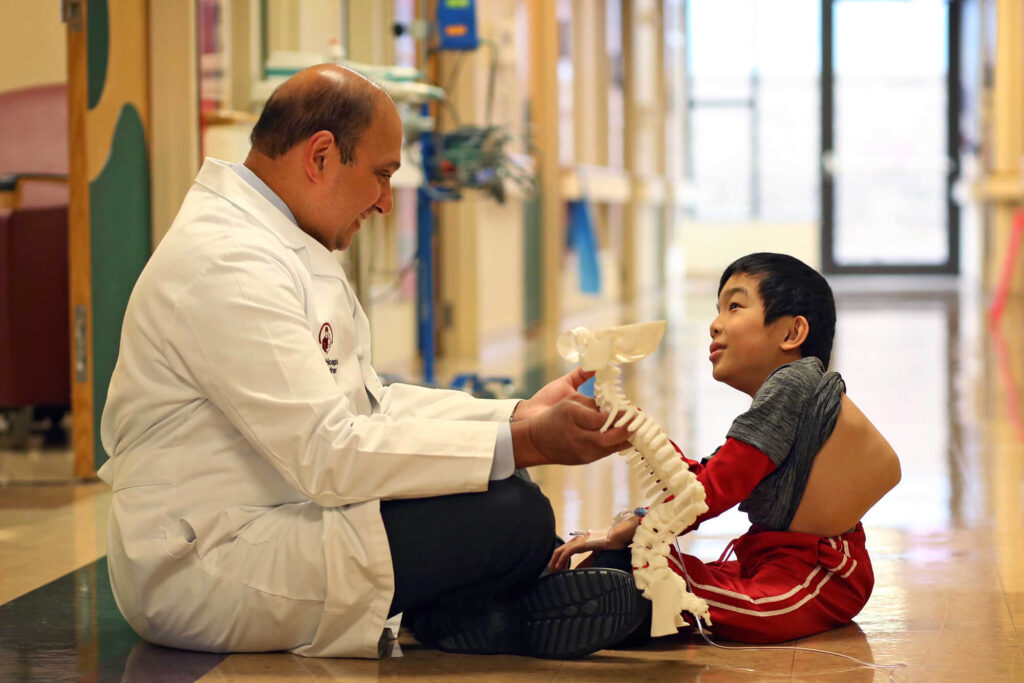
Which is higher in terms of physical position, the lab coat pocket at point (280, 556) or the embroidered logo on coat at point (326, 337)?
the embroidered logo on coat at point (326, 337)

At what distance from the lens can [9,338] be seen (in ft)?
14.1

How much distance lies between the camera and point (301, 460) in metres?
1.78

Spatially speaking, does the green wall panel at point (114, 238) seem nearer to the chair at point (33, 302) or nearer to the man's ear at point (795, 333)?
the chair at point (33, 302)

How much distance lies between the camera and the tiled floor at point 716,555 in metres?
1.94

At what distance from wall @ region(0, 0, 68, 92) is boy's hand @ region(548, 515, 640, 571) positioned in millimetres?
2349

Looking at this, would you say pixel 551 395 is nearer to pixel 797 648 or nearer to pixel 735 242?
pixel 797 648

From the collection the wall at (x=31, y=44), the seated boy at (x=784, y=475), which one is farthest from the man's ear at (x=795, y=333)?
the wall at (x=31, y=44)

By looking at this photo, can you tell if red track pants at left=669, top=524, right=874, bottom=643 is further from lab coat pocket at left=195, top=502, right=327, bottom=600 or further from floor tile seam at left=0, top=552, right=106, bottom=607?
floor tile seam at left=0, top=552, right=106, bottom=607

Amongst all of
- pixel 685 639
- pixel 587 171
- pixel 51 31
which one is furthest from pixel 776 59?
pixel 685 639

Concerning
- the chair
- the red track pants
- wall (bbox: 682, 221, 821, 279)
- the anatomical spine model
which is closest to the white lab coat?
the anatomical spine model

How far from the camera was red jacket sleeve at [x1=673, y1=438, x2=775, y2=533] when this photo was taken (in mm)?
2006

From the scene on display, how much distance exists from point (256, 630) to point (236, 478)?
0.76 ft

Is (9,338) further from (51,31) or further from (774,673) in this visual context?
(774,673)

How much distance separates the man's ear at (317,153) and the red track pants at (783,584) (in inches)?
31.0
